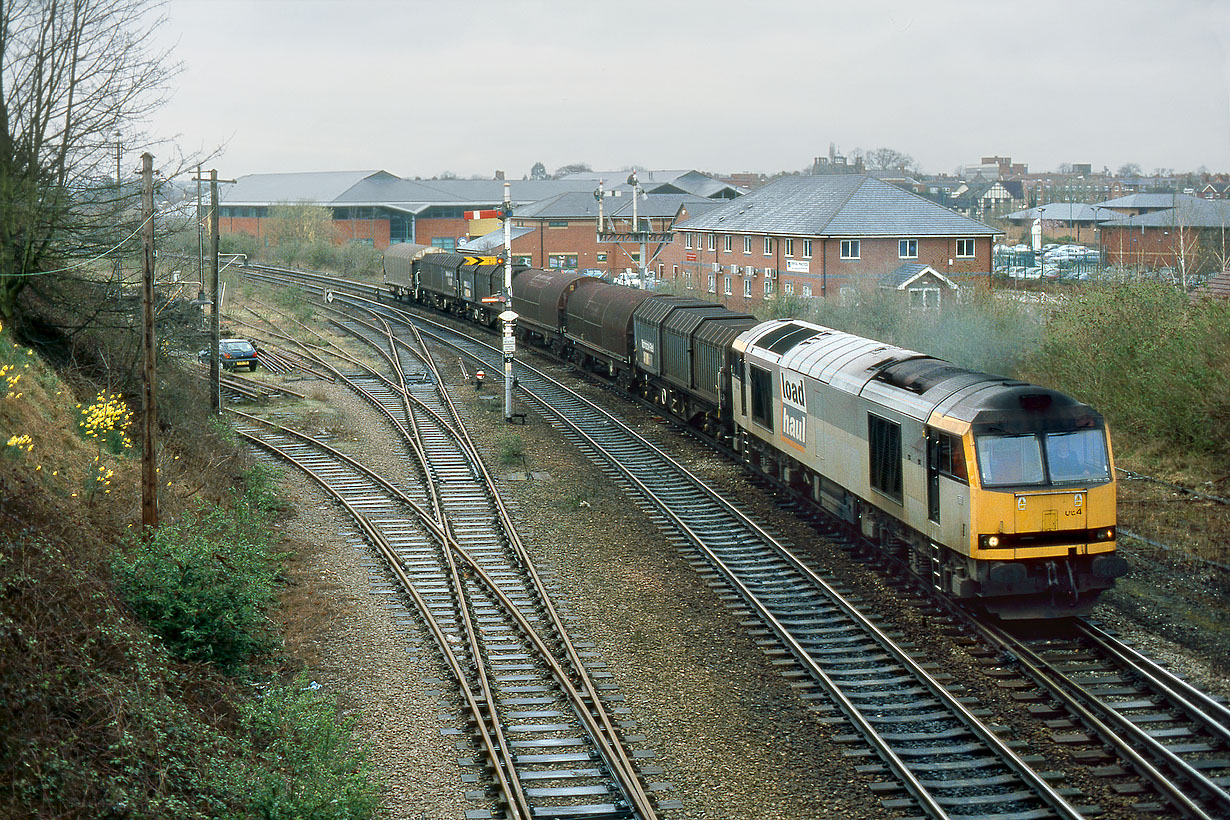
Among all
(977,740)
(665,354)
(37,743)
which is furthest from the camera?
(665,354)

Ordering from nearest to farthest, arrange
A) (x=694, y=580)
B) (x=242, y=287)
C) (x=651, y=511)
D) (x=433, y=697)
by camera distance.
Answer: (x=433, y=697) < (x=694, y=580) < (x=651, y=511) < (x=242, y=287)

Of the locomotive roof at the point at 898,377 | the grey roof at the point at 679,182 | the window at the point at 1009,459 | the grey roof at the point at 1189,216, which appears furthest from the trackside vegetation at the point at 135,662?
the grey roof at the point at 679,182

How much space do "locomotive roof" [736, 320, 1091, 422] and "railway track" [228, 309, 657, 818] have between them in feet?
18.6

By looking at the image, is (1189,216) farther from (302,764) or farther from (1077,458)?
(302,764)

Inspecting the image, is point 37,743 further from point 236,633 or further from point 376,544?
point 376,544

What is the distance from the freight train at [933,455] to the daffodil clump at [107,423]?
11604 millimetres

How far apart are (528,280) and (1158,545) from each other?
30.1m

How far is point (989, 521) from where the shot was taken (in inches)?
531

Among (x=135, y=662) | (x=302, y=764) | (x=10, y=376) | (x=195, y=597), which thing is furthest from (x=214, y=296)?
(x=302, y=764)

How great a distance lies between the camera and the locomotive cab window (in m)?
21.6

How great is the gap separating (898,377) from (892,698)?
5.27m

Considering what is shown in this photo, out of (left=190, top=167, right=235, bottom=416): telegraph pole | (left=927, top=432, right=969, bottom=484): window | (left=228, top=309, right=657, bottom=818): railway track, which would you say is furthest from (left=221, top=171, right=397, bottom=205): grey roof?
(left=927, top=432, right=969, bottom=484): window

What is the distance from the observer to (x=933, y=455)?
47.7 feet

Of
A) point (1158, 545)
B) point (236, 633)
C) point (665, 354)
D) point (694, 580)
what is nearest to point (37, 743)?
point (236, 633)
